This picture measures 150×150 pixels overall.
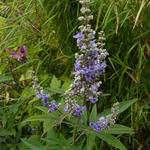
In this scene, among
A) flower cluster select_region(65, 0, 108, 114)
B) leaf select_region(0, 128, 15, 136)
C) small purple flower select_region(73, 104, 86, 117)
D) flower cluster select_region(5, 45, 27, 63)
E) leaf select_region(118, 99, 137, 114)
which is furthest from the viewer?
flower cluster select_region(5, 45, 27, 63)

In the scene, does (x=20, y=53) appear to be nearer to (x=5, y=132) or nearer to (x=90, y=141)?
(x=5, y=132)

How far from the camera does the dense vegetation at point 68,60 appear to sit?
99.0 inches

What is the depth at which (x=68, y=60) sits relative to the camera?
9.34ft

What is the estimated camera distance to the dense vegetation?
2.51m

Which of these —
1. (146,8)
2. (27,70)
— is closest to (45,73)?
(27,70)

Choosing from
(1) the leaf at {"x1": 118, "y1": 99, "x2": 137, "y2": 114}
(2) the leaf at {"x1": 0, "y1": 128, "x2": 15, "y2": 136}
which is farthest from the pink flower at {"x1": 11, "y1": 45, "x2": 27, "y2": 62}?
(1) the leaf at {"x1": 118, "y1": 99, "x2": 137, "y2": 114}

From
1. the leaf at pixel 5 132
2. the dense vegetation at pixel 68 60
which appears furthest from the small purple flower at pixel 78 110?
the leaf at pixel 5 132

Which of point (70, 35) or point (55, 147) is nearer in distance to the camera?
point (55, 147)

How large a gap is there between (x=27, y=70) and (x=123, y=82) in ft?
2.62

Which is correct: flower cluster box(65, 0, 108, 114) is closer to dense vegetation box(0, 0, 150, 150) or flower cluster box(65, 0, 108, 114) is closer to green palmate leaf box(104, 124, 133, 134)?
green palmate leaf box(104, 124, 133, 134)

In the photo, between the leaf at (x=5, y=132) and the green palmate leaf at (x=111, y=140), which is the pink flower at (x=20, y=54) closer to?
the leaf at (x=5, y=132)

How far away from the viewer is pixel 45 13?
2.90 metres

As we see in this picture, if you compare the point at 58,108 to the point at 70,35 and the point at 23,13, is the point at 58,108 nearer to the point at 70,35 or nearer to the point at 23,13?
the point at 70,35

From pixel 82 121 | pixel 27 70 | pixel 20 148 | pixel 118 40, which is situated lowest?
pixel 20 148
